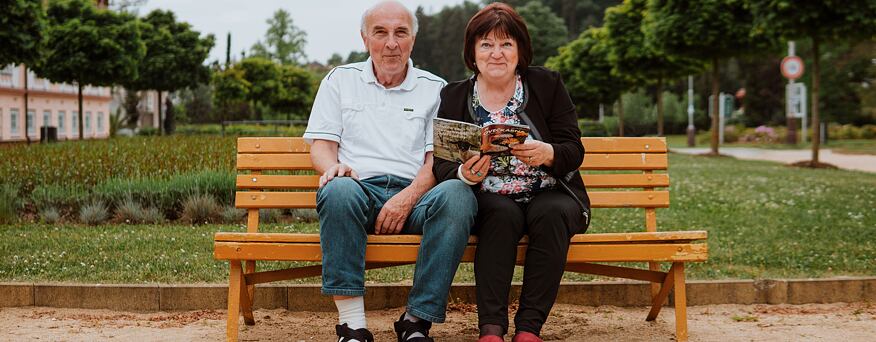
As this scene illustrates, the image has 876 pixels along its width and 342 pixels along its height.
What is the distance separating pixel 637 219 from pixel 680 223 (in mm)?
539

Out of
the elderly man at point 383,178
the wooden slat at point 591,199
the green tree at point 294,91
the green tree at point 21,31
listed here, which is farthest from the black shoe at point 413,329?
the green tree at point 294,91

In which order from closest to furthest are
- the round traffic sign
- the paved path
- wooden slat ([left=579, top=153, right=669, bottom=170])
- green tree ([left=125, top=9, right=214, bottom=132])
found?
A: wooden slat ([left=579, top=153, right=669, bottom=170]) < the paved path < the round traffic sign < green tree ([left=125, top=9, right=214, bottom=132])

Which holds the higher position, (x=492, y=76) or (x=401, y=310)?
(x=492, y=76)

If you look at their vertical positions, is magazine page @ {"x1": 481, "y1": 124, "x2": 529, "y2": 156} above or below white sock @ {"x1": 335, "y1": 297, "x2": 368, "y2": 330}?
above

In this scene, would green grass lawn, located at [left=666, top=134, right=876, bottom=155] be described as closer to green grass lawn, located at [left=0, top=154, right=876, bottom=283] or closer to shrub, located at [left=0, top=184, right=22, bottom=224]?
green grass lawn, located at [left=0, top=154, right=876, bottom=283]

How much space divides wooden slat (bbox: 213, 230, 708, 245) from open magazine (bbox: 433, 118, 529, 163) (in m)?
0.39

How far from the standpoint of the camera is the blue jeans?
3.86 m

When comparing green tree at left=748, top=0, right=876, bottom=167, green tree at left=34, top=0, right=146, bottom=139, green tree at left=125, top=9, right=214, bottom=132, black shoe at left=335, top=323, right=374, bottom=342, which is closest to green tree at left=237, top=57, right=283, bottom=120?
green tree at left=125, top=9, right=214, bottom=132

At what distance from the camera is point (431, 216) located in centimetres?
393

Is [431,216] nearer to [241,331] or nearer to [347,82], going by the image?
[347,82]

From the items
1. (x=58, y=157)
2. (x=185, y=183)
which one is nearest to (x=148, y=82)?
(x=58, y=157)

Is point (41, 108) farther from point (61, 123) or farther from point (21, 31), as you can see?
point (21, 31)

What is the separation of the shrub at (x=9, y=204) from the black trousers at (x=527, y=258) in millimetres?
6088

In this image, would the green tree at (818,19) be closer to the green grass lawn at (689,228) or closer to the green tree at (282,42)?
the green grass lawn at (689,228)
